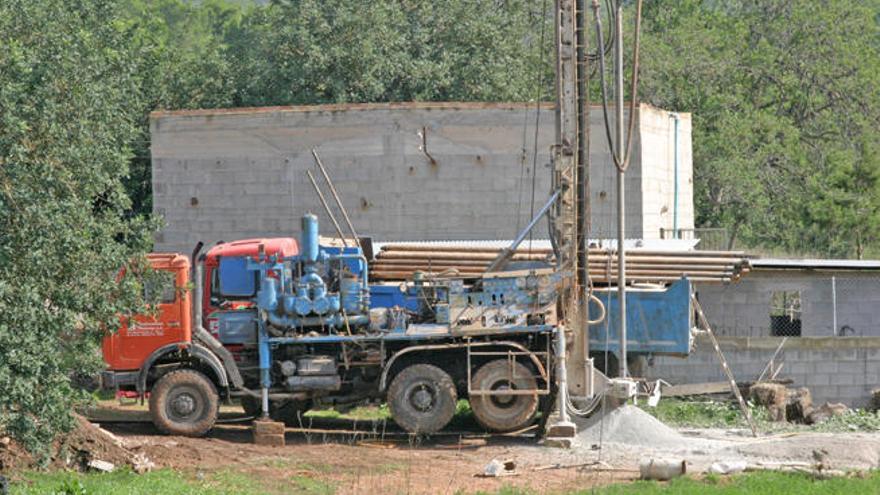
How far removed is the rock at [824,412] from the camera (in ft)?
81.7

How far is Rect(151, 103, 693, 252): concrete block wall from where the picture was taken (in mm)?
32938

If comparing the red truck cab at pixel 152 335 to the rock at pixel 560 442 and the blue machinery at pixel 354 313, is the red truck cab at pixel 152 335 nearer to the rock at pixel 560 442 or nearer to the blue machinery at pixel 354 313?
the blue machinery at pixel 354 313

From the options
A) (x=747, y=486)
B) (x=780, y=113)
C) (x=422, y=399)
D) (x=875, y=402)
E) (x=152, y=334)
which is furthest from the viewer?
(x=780, y=113)

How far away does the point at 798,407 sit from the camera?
25281 mm

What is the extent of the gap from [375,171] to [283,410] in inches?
366

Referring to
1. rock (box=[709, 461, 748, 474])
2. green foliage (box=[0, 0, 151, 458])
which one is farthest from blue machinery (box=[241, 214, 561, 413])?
green foliage (box=[0, 0, 151, 458])

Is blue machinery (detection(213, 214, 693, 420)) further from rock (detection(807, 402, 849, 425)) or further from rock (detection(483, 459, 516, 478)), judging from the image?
rock (detection(807, 402, 849, 425))

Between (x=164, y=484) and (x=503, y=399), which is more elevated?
(x=503, y=399)

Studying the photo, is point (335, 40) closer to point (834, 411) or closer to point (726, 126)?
point (726, 126)

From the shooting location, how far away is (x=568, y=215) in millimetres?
23609

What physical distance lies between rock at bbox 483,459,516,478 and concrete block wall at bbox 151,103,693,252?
1318 cm

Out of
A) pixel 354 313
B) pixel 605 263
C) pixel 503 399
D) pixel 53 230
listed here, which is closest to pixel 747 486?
pixel 503 399

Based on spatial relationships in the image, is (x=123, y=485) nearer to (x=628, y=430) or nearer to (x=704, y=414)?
(x=628, y=430)

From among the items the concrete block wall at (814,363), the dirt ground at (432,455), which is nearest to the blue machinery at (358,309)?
the dirt ground at (432,455)
